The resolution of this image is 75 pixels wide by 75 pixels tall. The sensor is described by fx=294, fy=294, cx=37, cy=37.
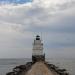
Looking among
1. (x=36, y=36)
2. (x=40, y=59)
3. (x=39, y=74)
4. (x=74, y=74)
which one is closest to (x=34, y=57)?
(x=40, y=59)

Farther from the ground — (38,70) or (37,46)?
(37,46)

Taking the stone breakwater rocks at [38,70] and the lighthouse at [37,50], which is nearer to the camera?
the stone breakwater rocks at [38,70]

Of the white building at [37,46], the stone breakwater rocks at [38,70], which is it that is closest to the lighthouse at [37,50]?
the white building at [37,46]

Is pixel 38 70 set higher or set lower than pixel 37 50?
lower

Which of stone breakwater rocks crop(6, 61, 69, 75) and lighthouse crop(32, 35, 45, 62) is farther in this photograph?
lighthouse crop(32, 35, 45, 62)

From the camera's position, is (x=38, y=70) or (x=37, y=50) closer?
(x=38, y=70)

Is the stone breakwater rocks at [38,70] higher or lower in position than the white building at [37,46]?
lower

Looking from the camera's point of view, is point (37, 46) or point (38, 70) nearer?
point (38, 70)

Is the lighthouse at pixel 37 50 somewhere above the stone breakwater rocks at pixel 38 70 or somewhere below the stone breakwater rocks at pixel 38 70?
above

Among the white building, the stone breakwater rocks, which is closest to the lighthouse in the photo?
the white building

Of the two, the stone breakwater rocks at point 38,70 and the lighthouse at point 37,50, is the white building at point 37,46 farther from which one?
the stone breakwater rocks at point 38,70

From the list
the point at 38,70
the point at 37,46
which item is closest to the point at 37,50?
the point at 37,46

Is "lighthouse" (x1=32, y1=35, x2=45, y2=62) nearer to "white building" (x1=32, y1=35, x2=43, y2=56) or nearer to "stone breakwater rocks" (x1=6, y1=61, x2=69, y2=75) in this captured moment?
"white building" (x1=32, y1=35, x2=43, y2=56)

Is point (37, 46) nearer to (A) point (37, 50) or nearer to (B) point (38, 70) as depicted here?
(A) point (37, 50)
